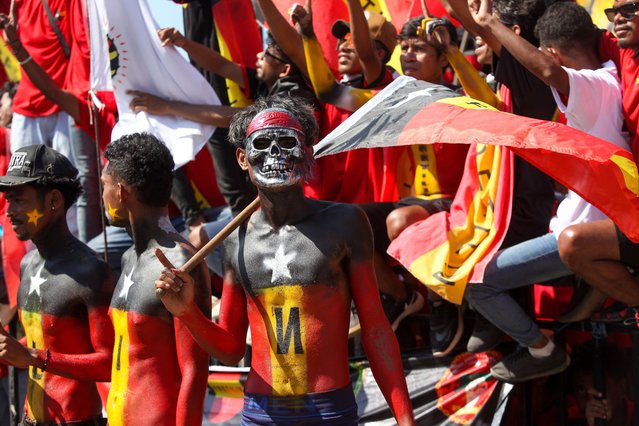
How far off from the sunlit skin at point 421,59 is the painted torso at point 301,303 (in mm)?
2525

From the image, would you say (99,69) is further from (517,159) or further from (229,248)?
(229,248)

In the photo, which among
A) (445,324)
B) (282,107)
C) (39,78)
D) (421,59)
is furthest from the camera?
(39,78)

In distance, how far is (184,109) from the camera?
6508 mm

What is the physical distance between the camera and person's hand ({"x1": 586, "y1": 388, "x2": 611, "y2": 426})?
17.3ft

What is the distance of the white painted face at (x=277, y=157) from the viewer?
3613 millimetres

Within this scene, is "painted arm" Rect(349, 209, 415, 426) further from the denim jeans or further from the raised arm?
the denim jeans

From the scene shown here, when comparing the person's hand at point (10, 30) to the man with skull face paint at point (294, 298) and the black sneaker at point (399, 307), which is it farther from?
the man with skull face paint at point (294, 298)

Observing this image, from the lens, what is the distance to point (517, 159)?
216 inches

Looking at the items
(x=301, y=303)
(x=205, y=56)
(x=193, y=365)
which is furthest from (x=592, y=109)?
(x=205, y=56)

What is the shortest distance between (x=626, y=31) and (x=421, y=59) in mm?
1472

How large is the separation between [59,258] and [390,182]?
2.29 metres

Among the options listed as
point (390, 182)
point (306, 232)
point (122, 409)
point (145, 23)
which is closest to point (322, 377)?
point (306, 232)

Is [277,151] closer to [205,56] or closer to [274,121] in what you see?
[274,121]

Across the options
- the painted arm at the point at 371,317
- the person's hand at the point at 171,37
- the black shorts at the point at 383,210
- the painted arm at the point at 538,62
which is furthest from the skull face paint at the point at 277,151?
the person's hand at the point at 171,37
